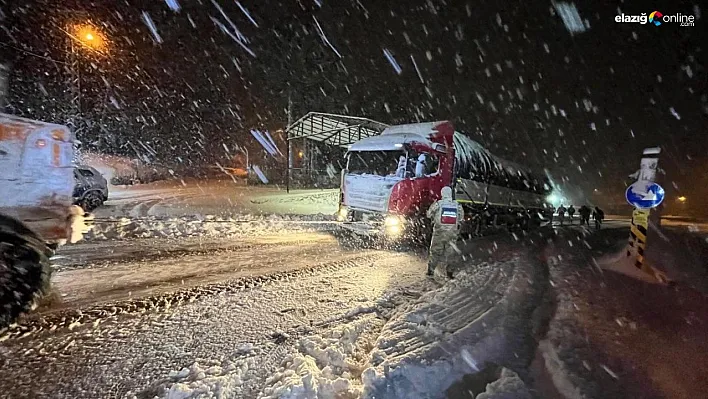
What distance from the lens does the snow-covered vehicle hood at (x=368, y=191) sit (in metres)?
10.6

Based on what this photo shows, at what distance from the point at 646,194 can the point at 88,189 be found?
17156mm

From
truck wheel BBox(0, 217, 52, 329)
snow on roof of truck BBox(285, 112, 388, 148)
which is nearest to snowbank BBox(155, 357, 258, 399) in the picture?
truck wheel BBox(0, 217, 52, 329)

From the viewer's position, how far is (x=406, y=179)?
35.1 ft

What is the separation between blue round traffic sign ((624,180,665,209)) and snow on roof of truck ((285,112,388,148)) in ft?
51.1

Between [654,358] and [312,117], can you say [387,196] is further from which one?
[312,117]

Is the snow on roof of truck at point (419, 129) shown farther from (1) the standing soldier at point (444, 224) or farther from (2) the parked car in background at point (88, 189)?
(2) the parked car in background at point (88, 189)

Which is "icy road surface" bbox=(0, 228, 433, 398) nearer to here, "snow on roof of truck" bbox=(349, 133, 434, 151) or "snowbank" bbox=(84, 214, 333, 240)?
"snowbank" bbox=(84, 214, 333, 240)

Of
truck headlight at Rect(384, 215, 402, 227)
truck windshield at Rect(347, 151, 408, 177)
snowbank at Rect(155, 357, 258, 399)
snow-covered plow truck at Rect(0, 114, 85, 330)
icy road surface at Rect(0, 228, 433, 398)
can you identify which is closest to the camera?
snowbank at Rect(155, 357, 258, 399)

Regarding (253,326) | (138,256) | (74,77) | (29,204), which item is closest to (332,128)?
(74,77)

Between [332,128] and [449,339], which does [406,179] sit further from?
[332,128]

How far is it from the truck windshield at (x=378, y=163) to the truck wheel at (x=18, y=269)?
775cm

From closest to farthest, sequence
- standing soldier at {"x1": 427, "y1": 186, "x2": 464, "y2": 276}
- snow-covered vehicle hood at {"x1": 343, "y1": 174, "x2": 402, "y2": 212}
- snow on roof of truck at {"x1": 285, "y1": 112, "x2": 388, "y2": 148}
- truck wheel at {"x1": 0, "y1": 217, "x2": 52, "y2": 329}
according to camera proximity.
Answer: truck wheel at {"x1": 0, "y1": 217, "x2": 52, "y2": 329} < standing soldier at {"x1": 427, "y1": 186, "x2": 464, "y2": 276} < snow-covered vehicle hood at {"x1": 343, "y1": 174, "x2": 402, "y2": 212} < snow on roof of truck at {"x1": 285, "y1": 112, "x2": 388, "y2": 148}

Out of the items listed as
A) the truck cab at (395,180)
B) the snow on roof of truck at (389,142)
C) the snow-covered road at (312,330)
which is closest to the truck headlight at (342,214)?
the truck cab at (395,180)

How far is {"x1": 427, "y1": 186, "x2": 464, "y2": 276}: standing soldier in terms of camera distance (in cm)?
714
